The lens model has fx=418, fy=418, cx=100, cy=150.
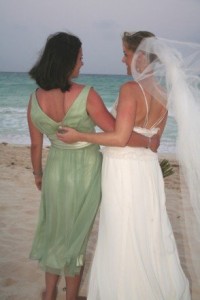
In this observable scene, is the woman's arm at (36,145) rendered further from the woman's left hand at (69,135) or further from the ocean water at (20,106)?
the ocean water at (20,106)

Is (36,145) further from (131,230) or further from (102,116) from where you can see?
(131,230)

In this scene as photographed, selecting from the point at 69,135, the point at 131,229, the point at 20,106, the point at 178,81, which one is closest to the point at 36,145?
the point at 69,135

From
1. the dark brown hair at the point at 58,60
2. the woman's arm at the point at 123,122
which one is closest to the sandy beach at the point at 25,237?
the woman's arm at the point at 123,122

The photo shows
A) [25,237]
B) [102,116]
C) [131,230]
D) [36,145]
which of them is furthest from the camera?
[25,237]

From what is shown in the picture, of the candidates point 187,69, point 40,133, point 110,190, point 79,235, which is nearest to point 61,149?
point 40,133

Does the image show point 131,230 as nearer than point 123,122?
No

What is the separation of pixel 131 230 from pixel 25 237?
259cm

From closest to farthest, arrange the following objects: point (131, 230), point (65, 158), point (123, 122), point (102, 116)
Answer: point (123, 122) → point (102, 116) → point (131, 230) → point (65, 158)

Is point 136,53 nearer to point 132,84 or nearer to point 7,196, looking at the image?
point 132,84

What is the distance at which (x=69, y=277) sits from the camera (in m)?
3.43

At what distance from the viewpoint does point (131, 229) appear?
313 cm

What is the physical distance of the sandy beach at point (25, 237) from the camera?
3.93m

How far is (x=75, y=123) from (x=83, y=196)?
1.94 feet

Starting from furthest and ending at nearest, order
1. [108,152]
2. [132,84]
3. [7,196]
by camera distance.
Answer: [7,196]
[108,152]
[132,84]
